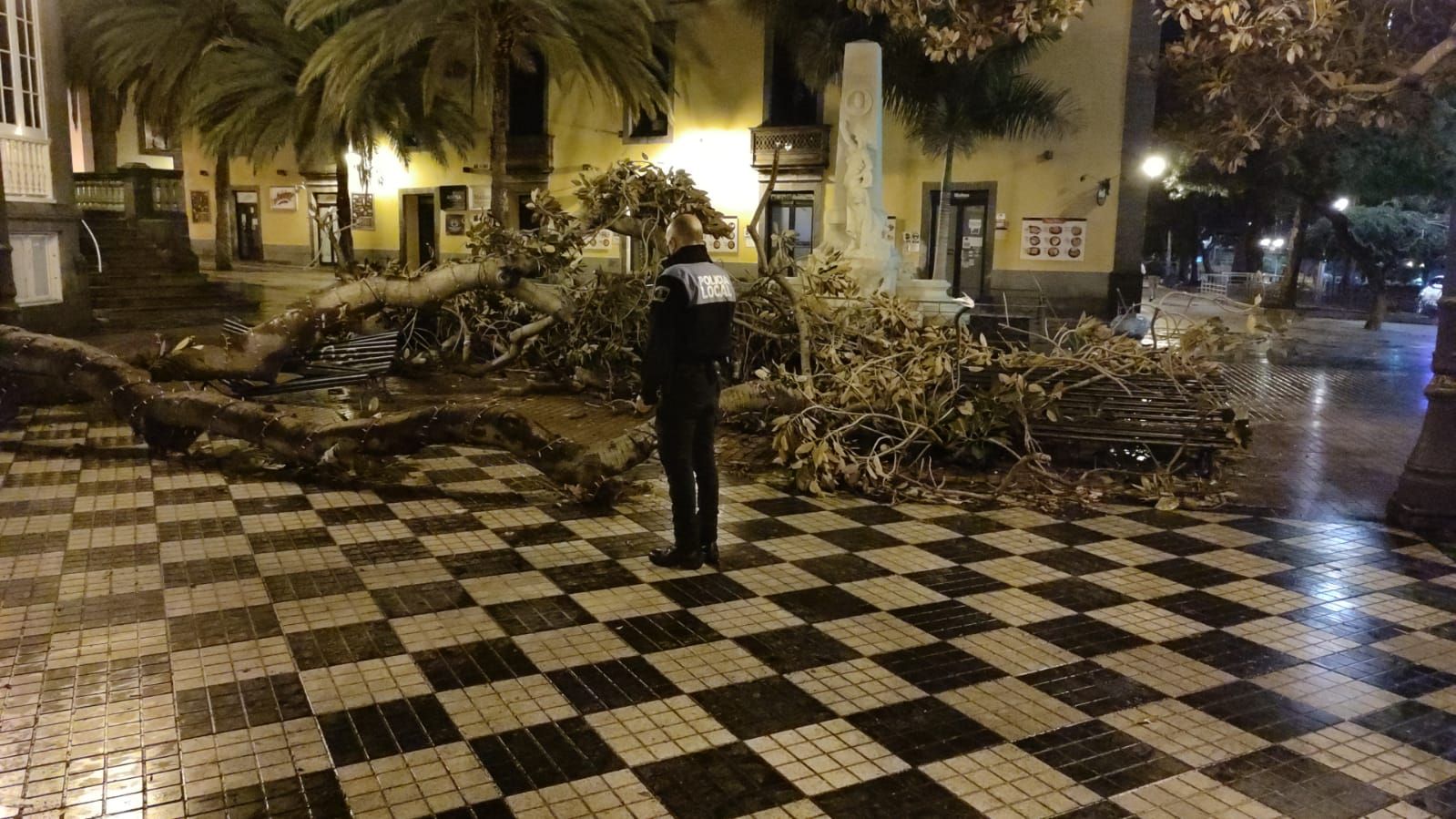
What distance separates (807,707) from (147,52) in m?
20.5

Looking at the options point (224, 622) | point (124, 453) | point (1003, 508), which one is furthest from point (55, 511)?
point (1003, 508)

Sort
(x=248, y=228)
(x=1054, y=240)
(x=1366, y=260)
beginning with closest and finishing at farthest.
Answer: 1. (x=1054, y=240)
2. (x=1366, y=260)
3. (x=248, y=228)

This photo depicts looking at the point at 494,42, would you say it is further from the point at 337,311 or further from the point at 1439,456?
the point at 1439,456

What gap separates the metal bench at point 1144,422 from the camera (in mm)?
7129

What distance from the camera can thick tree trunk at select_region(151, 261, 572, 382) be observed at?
8.38 metres

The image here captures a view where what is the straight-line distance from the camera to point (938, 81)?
17.7 metres

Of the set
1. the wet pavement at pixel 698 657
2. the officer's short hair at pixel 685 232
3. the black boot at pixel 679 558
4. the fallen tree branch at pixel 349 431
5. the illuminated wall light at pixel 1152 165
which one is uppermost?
the illuminated wall light at pixel 1152 165

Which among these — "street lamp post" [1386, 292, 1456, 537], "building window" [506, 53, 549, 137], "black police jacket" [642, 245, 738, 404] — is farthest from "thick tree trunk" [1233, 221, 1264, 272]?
"black police jacket" [642, 245, 738, 404]

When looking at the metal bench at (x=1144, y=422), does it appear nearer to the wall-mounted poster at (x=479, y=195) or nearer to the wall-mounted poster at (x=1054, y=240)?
the wall-mounted poster at (x=1054, y=240)

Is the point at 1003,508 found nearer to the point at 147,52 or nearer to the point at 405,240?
the point at 147,52

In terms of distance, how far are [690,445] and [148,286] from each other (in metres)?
14.1

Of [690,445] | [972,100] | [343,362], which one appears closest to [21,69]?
[343,362]

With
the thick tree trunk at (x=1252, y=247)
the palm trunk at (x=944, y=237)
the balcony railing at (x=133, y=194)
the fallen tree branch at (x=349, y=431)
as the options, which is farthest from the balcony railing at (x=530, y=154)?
the thick tree trunk at (x=1252, y=247)

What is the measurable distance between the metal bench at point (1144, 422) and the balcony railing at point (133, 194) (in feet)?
50.1
